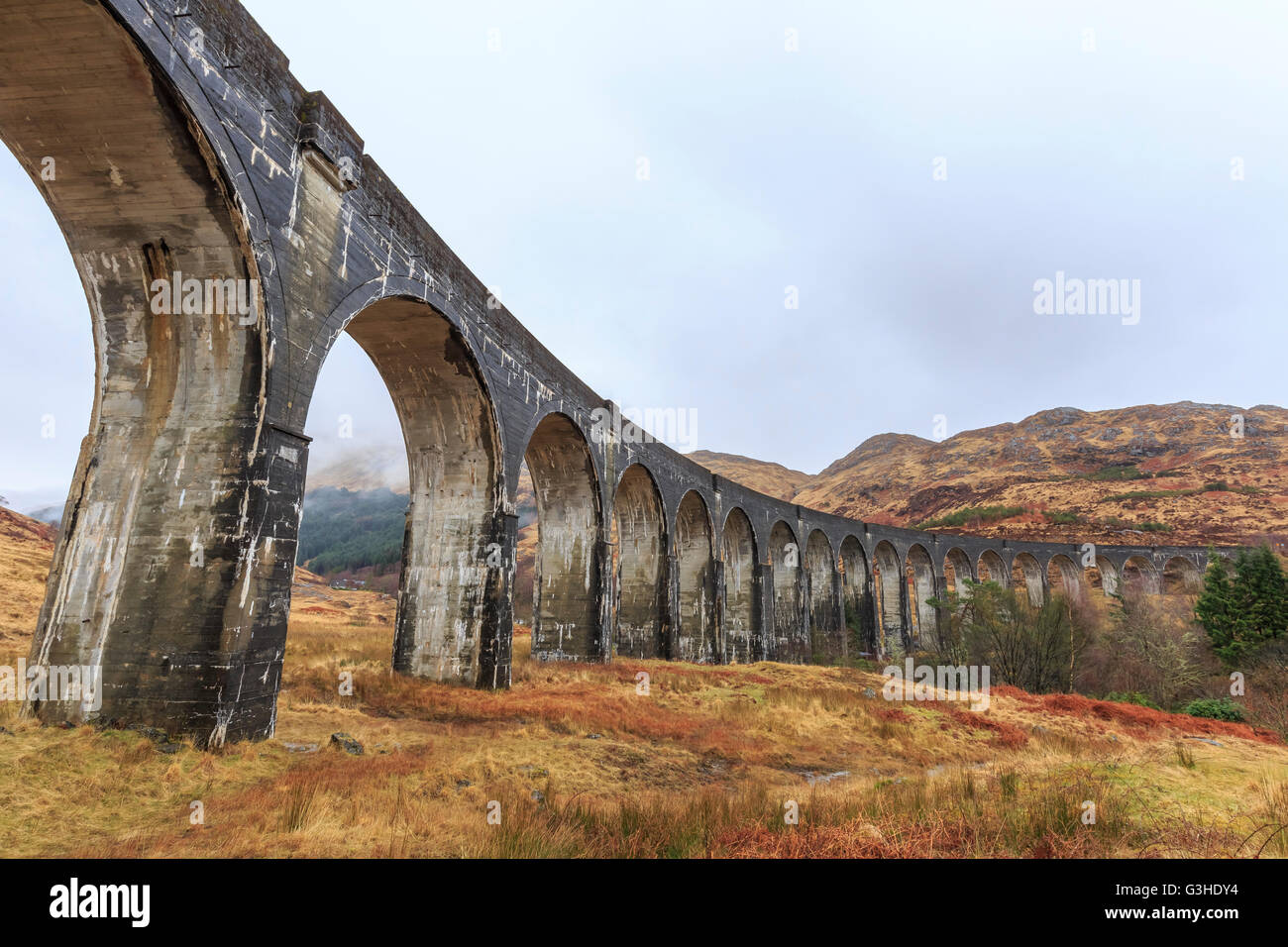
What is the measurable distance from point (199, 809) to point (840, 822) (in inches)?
204

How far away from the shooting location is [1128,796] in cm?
617

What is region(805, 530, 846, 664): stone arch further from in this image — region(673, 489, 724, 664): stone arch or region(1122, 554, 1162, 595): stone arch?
region(1122, 554, 1162, 595): stone arch

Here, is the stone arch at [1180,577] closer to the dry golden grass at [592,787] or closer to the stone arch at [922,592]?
the stone arch at [922,592]

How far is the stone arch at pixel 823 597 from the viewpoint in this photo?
3253 centimetres

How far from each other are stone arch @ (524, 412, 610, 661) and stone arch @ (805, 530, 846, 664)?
57.4ft

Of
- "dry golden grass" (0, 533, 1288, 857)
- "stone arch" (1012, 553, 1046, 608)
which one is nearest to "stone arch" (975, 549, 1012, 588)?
"stone arch" (1012, 553, 1046, 608)

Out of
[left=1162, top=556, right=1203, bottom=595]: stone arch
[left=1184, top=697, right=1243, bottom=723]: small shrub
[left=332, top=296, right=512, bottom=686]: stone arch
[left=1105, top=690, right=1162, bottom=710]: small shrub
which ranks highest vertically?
[left=332, top=296, right=512, bottom=686]: stone arch

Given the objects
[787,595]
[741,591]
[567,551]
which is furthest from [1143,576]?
[567,551]

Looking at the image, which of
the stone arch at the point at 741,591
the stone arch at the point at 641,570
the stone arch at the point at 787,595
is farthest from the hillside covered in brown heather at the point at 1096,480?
the stone arch at the point at 641,570

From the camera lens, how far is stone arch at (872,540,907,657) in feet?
127

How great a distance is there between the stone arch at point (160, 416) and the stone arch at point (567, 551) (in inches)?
395

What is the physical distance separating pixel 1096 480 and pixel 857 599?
150ft

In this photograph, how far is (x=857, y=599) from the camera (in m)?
36.9
